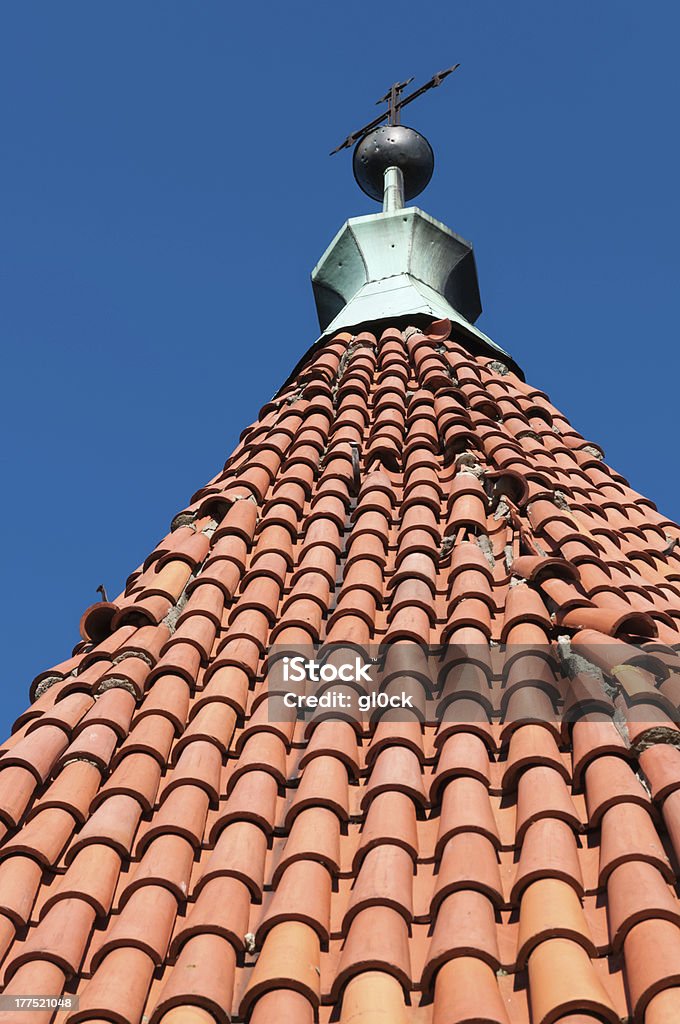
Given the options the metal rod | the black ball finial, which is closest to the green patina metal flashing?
the metal rod

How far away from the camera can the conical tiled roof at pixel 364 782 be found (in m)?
2.65

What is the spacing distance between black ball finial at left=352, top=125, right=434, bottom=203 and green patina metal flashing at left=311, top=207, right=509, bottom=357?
1.55 m

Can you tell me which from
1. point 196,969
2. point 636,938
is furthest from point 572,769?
point 196,969

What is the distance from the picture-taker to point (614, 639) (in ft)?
12.0

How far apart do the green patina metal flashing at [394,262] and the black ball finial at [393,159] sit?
155 cm

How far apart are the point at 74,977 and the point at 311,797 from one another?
2.39 ft

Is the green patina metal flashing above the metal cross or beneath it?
beneath

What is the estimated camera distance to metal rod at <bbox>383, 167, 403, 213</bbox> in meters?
10.6

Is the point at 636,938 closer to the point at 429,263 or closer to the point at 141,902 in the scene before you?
the point at 141,902
